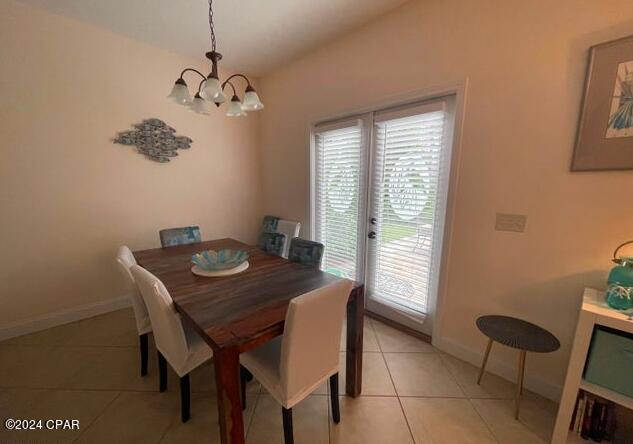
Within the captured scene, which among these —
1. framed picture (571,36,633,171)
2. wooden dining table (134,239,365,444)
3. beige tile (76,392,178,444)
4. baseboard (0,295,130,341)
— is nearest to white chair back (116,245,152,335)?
wooden dining table (134,239,365,444)

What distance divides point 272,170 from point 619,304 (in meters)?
3.24

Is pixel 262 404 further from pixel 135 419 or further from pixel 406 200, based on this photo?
pixel 406 200

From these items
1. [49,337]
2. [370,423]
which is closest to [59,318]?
[49,337]

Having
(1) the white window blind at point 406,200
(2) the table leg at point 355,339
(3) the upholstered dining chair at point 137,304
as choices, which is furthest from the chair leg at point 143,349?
(1) the white window blind at point 406,200

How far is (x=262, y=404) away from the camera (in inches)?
59.0

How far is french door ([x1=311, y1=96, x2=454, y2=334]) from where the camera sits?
192cm

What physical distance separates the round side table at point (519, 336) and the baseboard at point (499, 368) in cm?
24

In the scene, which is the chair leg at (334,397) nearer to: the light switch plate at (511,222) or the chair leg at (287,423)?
the chair leg at (287,423)

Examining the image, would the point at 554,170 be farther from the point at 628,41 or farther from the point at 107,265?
the point at 107,265

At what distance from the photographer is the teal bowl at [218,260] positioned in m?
1.65

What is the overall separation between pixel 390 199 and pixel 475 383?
4.90ft

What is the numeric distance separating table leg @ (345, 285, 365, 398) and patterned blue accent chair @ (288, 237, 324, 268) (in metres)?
0.50

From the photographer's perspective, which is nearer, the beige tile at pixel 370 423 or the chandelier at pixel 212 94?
the beige tile at pixel 370 423

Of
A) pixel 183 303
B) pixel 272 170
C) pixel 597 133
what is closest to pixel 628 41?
pixel 597 133
